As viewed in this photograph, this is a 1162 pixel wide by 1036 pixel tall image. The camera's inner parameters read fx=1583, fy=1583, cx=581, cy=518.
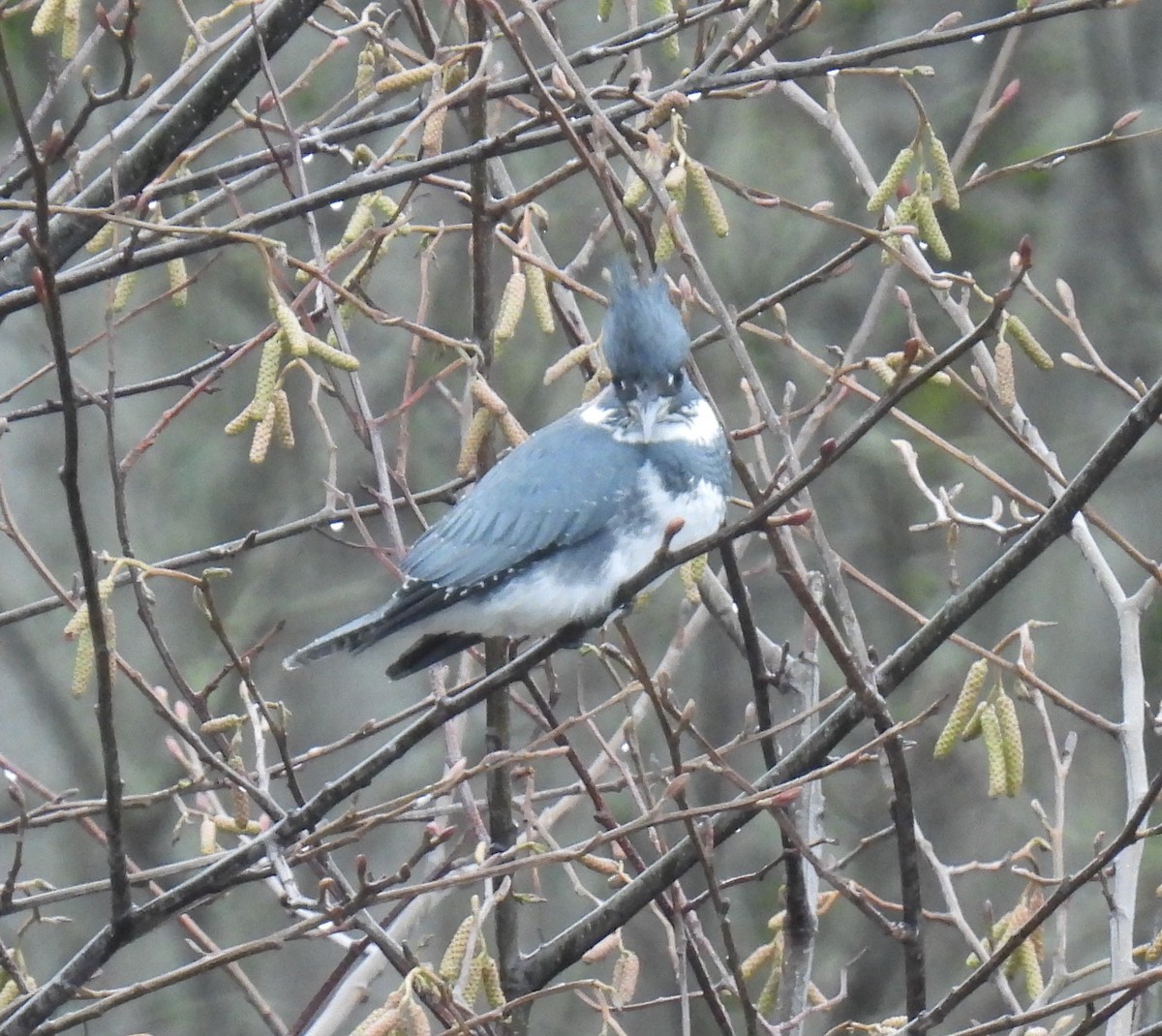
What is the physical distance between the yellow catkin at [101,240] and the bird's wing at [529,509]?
2.32 feet

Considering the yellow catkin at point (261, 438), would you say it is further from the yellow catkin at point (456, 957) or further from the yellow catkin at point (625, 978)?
the yellow catkin at point (625, 978)

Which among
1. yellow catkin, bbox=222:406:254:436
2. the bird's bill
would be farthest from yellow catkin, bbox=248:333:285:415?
the bird's bill

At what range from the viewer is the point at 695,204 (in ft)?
19.0

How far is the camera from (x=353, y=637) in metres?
2.53

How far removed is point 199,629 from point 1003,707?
4406 mm

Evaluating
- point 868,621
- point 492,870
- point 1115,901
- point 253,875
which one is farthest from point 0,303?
point 868,621

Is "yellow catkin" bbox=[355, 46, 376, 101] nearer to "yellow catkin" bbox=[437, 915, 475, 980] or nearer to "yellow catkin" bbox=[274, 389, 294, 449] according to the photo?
"yellow catkin" bbox=[274, 389, 294, 449]

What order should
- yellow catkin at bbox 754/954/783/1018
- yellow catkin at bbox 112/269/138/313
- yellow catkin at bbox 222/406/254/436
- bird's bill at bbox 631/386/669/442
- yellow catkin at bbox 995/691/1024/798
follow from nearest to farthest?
yellow catkin at bbox 222/406/254/436, yellow catkin at bbox 995/691/1024/798, yellow catkin at bbox 112/269/138/313, yellow catkin at bbox 754/954/783/1018, bird's bill at bbox 631/386/669/442

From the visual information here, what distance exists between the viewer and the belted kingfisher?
2.61m

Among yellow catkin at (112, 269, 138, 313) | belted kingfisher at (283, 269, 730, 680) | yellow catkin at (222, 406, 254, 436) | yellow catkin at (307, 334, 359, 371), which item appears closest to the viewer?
yellow catkin at (307, 334, 359, 371)

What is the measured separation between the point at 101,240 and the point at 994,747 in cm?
157

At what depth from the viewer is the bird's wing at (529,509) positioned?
8.85 ft

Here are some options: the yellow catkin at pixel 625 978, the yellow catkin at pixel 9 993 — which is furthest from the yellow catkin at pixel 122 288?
the yellow catkin at pixel 625 978

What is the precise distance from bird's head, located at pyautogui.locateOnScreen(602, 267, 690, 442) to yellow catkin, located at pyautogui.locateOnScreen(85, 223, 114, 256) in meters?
0.82
